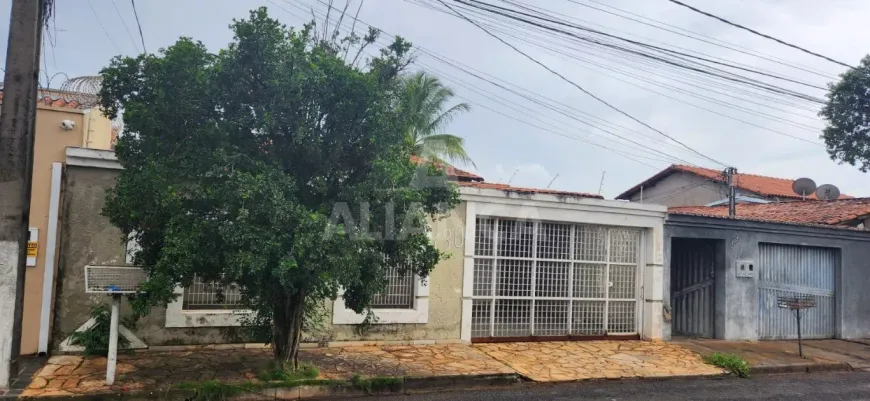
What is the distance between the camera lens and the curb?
903 centimetres

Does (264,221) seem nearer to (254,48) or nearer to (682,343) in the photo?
(254,48)

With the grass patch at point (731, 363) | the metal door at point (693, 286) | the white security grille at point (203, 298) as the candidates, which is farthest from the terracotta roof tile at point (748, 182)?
the white security grille at point (203, 298)

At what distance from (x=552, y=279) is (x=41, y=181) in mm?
8078

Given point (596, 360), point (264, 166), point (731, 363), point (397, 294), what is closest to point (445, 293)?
point (397, 294)

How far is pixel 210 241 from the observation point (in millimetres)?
5887

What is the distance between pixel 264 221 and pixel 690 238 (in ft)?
30.1

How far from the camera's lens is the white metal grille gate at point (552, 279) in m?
9.89

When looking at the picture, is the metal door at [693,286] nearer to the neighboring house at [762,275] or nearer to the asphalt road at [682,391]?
the neighboring house at [762,275]

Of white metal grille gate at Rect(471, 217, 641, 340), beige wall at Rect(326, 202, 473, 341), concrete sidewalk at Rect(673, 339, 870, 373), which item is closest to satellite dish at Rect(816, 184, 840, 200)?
concrete sidewalk at Rect(673, 339, 870, 373)

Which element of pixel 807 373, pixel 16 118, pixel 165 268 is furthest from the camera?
pixel 807 373

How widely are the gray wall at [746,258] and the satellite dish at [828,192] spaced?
3880 mm

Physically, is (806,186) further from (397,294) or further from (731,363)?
(397,294)

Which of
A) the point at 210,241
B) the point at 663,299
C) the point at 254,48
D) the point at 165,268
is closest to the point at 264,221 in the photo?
the point at 210,241

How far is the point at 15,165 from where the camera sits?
6289 millimetres
